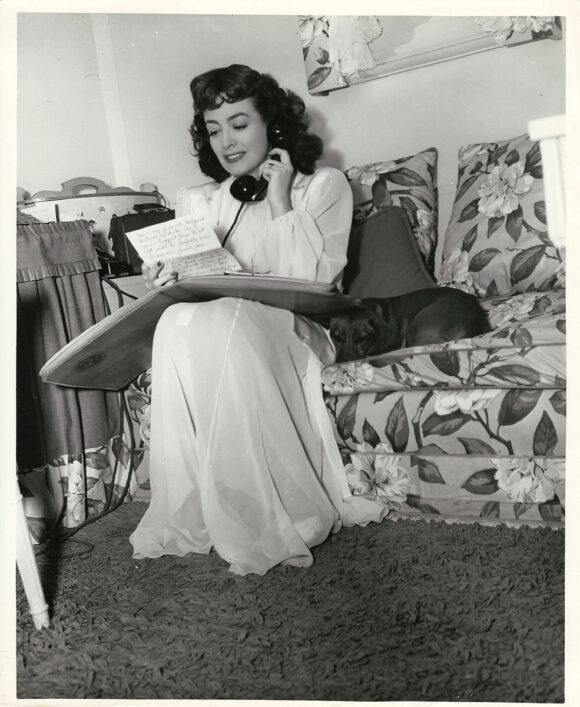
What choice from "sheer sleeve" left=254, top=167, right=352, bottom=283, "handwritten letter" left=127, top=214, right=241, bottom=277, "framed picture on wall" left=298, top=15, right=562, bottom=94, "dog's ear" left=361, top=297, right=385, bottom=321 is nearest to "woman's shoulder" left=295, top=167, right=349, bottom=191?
"sheer sleeve" left=254, top=167, right=352, bottom=283

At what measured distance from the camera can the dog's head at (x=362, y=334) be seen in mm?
Answer: 1543

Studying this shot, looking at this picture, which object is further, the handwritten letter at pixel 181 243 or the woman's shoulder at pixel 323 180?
the woman's shoulder at pixel 323 180

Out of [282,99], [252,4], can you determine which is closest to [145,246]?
[252,4]

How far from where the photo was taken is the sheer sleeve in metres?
1.62

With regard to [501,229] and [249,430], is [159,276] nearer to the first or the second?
[249,430]

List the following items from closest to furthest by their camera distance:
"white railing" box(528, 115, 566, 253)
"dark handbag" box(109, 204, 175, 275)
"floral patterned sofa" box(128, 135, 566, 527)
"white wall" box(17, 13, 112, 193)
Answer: "white railing" box(528, 115, 566, 253) < "floral patterned sofa" box(128, 135, 566, 527) < "dark handbag" box(109, 204, 175, 275) < "white wall" box(17, 13, 112, 193)

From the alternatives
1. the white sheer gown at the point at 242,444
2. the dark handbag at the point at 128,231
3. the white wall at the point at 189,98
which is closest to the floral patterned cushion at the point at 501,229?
the white wall at the point at 189,98

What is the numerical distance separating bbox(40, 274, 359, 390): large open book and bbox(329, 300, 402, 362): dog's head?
32 mm

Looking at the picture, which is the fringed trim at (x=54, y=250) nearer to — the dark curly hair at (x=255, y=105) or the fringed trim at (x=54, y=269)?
the fringed trim at (x=54, y=269)

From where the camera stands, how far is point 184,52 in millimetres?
2393

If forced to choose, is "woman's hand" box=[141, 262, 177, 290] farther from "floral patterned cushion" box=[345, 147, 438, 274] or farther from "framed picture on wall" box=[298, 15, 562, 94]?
"framed picture on wall" box=[298, 15, 562, 94]

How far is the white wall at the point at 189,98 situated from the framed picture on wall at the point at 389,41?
0.04 m

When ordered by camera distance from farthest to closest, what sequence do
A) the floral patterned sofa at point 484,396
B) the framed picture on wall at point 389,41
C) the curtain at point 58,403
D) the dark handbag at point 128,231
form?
the dark handbag at point 128,231 < the framed picture on wall at point 389,41 < the curtain at point 58,403 < the floral patterned sofa at point 484,396

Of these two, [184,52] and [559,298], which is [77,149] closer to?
[184,52]
